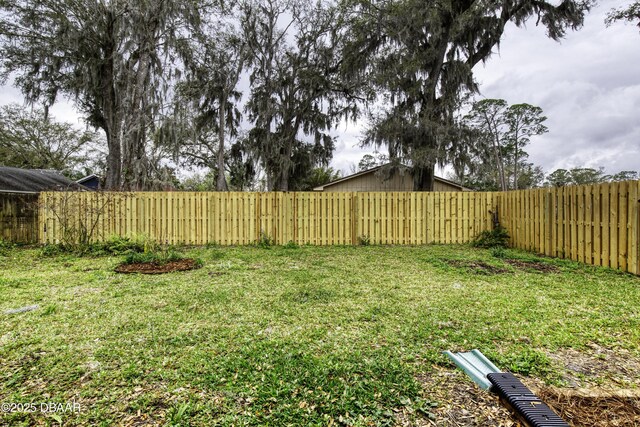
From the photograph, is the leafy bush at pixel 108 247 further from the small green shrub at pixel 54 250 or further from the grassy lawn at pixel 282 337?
the grassy lawn at pixel 282 337

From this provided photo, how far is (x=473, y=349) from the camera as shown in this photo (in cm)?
208

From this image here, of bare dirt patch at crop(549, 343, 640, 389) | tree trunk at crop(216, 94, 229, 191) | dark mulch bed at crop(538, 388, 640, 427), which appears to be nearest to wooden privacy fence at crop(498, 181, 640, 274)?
bare dirt patch at crop(549, 343, 640, 389)

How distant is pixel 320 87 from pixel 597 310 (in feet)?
44.6

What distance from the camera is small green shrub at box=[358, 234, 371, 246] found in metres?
7.91

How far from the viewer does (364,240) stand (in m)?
7.94

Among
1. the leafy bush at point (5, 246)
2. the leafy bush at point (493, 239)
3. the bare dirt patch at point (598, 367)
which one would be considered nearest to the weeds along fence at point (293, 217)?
the leafy bush at point (493, 239)

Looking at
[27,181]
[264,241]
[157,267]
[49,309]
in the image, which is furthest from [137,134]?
[49,309]

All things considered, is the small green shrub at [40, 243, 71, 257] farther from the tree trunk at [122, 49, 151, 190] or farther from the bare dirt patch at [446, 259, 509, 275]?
the bare dirt patch at [446, 259, 509, 275]

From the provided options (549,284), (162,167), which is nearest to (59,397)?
(549,284)

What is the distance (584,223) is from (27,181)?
54.3 ft

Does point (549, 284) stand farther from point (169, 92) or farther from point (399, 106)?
point (169, 92)

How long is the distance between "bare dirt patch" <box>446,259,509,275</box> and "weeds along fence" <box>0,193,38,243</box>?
10.4 meters

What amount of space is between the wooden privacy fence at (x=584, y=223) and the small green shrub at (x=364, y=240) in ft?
11.5

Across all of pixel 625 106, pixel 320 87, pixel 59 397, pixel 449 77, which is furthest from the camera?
pixel 320 87
